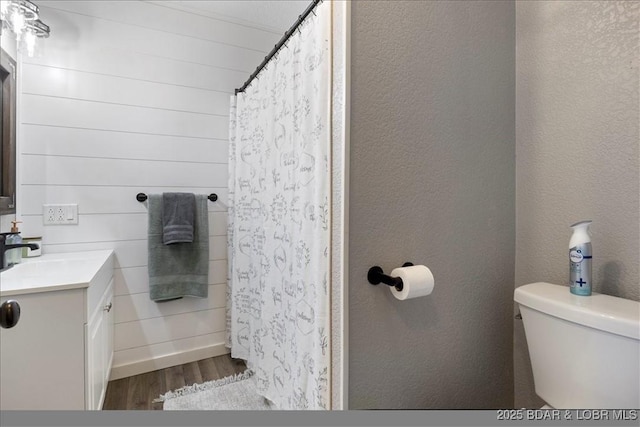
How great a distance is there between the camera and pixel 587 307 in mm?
645

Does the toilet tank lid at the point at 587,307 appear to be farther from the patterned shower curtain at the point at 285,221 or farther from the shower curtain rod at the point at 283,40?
the shower curtain rod at the point at 283,40

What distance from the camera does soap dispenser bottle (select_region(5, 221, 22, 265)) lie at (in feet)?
1.58

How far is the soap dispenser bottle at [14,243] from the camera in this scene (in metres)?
0.48

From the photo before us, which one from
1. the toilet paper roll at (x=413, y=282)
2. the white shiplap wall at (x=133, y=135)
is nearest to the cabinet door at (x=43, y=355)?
the white shiplap wall at (x=133, y=135)

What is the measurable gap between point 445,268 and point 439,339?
0.22 meters

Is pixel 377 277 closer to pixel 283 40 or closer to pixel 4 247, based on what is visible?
pixel 4 247

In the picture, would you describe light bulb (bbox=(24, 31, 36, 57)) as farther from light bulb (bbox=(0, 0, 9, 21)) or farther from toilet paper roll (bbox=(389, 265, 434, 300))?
toilet paper roll (bbox=(389, 265, 434, 300))

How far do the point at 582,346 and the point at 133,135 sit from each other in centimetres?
156

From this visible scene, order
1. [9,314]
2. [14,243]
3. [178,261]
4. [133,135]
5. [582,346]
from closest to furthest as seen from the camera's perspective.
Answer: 1. [9,314]
2. [14,243]
3. [582,346]
4. [133,135]
5. [178,261]

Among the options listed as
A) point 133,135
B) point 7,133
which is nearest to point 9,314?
point 7,133

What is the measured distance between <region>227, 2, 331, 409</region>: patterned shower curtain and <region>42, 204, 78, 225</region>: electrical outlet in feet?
2.19

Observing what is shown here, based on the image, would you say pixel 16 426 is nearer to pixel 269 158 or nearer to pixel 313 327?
pixel 313 327

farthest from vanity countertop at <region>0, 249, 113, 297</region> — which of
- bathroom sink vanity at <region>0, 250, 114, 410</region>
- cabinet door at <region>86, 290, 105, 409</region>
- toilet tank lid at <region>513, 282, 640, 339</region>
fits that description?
toilet tank lid at <region>513, 282, 640, 339</region>

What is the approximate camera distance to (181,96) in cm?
122
